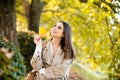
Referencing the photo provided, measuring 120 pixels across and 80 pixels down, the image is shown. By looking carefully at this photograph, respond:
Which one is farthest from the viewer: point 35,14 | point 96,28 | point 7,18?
point 35,14

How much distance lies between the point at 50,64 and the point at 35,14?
8.57 metres

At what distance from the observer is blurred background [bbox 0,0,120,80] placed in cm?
545

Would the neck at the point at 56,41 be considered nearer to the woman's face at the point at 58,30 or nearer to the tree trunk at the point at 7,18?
the woman's face at the point at 58,30

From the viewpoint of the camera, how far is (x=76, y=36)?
17.5m

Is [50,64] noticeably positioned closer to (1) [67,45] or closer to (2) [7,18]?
(1) [67,45]

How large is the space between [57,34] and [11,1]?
9.62 ft

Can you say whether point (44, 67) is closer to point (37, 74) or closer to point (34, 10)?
point (37, 74)

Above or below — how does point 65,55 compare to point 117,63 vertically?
above

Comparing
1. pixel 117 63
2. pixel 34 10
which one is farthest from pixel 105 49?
pixel 34 10

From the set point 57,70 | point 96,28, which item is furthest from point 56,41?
point 96,28

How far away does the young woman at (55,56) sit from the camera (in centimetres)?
578

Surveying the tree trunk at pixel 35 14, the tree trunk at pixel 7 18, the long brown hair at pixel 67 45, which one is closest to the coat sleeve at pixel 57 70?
the long brown hair at pixel 67 45

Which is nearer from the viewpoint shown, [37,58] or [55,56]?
[37,58]

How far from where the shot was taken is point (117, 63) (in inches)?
368
